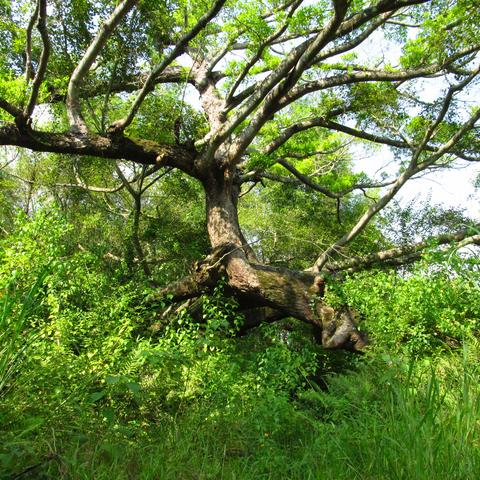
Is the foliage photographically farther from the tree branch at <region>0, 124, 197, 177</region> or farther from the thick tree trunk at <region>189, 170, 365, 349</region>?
the tree branch at <region>0, 124, 197, 177</region>

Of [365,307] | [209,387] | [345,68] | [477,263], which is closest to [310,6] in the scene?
[345,68]

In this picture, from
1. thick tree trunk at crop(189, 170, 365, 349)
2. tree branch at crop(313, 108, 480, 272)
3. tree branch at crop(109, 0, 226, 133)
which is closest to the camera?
tree branch at crop(109, 0, 226, 133)

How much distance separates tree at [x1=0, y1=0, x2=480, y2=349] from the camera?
6398 mm

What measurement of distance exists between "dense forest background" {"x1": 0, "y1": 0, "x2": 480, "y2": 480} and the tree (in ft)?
0.13

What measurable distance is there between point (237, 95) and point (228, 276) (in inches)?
148

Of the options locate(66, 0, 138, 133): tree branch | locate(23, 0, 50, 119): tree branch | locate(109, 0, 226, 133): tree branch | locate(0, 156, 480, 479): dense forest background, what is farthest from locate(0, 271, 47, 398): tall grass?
locate(109, 0, 226, 133): tree branch

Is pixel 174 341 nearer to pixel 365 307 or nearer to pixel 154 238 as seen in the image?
pixel 365 307

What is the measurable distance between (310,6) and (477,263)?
16.3 feet

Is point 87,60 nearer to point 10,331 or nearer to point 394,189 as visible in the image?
point 10,331

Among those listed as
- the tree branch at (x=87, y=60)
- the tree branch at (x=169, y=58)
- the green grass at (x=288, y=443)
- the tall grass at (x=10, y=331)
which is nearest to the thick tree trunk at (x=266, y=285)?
the tree branch at (x=169, y=58)

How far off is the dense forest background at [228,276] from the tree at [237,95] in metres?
0.04

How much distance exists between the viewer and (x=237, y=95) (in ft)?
29.0

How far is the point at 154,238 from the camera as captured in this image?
10438 millimetres

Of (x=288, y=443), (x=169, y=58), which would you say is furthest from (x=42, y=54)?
(x=288, y=443)
